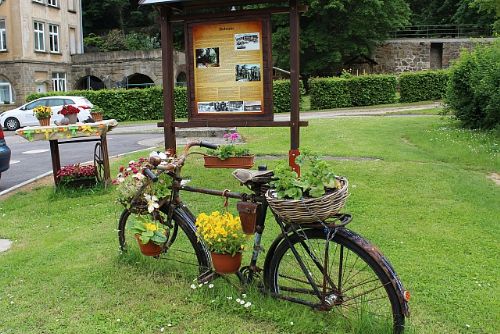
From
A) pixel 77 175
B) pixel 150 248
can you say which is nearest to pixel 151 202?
pixel 150 248

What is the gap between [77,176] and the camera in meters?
8.54

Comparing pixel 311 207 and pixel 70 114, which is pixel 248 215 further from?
pixel 70 114

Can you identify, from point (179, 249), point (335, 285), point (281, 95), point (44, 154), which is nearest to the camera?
point (335, 285)

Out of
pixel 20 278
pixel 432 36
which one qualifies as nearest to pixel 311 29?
pixel 432 36

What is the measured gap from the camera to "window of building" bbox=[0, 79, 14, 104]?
35.5 meters

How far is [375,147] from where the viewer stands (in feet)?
38.9

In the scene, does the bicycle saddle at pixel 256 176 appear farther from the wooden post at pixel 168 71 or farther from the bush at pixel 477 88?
the bush at pixel 477 88

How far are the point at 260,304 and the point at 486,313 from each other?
160cm

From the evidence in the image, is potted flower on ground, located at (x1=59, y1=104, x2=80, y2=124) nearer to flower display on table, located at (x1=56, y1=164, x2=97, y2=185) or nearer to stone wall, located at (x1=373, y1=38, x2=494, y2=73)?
flower display on table, located at (x1=56, y1=164, x2=97, y2=185)

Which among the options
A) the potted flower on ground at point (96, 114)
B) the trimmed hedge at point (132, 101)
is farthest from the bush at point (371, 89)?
the potted flower on ground at point (96, 114)

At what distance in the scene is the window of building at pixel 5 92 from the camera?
35.5m

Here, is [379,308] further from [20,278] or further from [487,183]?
[487,183]

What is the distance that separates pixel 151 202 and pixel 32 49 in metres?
35.2

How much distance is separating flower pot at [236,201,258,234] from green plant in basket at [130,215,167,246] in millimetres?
733
